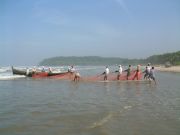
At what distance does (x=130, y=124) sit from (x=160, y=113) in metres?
2.18

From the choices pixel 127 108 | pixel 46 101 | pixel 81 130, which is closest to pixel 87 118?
pixel 81 130

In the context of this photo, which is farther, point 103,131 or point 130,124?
point 130,124

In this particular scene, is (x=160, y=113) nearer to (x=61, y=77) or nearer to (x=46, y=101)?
(x=46, y=101)

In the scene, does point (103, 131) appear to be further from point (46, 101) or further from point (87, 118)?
point (46, 101)

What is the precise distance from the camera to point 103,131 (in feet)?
27.8

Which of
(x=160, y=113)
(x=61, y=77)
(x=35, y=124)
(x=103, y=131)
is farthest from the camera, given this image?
(x=61, y=77)

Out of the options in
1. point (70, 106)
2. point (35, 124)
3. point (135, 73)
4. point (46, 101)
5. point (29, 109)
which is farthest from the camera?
point (135, 73)

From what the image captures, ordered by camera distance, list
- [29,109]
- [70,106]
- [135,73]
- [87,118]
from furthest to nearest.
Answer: [135,73], [70,106], [29,109], [87,118]

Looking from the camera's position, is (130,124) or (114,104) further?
(114,104)

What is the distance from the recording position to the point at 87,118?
33.3ft

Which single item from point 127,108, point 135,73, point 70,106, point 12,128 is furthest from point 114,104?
point 135,73

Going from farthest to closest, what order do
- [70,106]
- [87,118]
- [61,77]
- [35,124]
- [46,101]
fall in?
1. [61,77]
2. [46,101]
3. [70,106]
4. [87,118]
5. [35,124]

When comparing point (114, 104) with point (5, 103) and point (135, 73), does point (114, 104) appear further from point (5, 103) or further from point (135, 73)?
point (135, 73)

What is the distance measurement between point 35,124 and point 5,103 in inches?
179
